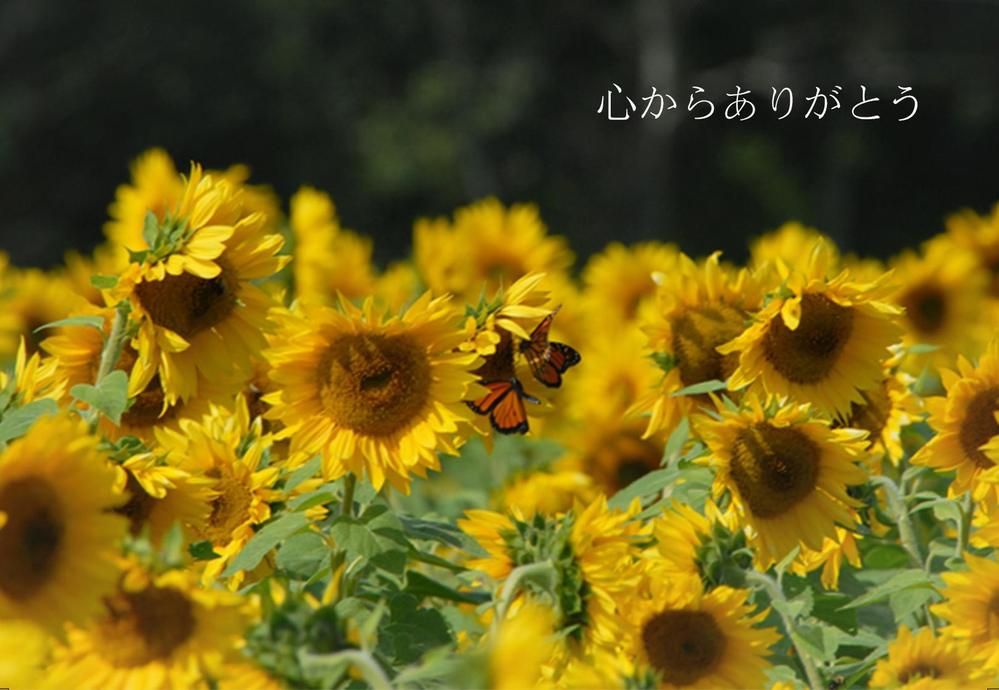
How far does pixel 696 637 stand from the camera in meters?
1.39

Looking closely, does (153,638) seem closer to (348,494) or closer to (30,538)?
(30,538)

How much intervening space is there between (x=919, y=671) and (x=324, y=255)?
5.98ft

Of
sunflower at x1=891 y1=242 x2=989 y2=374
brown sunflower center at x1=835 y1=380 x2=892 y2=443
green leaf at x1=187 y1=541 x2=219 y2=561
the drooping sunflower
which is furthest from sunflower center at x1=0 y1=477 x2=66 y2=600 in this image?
sunflower at x1=891 y1=242 x2=989 y2=374

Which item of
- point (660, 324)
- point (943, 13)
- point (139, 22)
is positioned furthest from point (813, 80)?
point (660, 324)

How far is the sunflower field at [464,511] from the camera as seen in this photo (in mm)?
1128

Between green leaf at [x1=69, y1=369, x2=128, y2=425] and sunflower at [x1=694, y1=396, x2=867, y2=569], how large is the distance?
0.51 metres

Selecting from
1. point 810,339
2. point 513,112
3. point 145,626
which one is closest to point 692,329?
point 810,339

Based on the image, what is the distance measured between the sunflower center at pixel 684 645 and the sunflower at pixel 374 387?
0.78ft

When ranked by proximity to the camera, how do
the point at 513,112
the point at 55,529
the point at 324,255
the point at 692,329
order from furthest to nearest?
the point at 513,112 < the point at 324,255 < the point at 692,329 < the point at 55,529

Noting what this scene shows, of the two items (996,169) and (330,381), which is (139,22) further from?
(330,381)

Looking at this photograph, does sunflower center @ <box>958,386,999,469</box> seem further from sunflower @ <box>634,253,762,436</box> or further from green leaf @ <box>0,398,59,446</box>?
green leaf @ <box>0,398,59,446</box>

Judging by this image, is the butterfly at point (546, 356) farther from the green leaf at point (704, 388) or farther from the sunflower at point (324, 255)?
the sunflower at point (324, 255)

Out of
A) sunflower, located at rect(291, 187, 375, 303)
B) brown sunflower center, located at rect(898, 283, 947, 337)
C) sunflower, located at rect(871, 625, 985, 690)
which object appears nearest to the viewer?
sunflower, located at rect(871, 625, 985, 690)

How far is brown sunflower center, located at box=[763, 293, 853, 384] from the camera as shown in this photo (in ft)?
5.32
